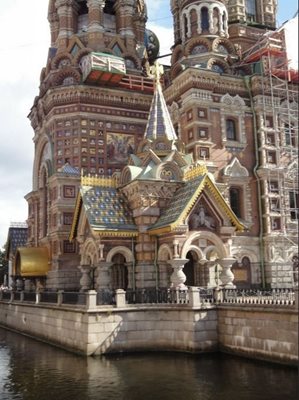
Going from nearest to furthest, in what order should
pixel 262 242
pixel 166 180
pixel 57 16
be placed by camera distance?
1. pixel 166 180
2. pixel 262 242
3. pixel 57 16

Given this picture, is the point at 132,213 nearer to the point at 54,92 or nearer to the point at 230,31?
the point at 54,92

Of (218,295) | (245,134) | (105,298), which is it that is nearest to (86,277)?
(105,298)

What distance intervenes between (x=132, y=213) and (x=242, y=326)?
8.00 m

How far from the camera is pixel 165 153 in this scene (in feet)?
84.0

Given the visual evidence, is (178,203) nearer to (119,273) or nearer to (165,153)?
(165,153)

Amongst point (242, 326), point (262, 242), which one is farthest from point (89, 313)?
point (262, 242)

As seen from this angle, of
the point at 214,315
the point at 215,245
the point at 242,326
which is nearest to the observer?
the point at 242,326

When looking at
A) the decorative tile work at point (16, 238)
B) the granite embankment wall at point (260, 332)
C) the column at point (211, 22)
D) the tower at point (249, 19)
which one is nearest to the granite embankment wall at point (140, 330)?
the granite embankment wall at point (260, 332)

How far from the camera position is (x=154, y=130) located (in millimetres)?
26531

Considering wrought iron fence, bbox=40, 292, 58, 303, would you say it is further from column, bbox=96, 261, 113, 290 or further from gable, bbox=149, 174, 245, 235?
gable, bbox=149, 174, 245, 235

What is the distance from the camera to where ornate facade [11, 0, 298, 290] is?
23.2 m

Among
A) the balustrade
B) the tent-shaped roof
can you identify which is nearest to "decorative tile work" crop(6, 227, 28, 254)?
the tent-shaped roof

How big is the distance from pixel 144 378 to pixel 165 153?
12460 millimetres

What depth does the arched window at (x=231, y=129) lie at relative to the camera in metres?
30.6
